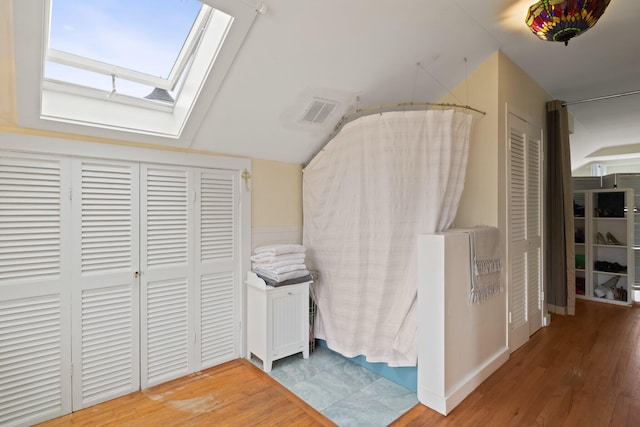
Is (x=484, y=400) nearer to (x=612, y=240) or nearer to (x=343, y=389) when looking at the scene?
(x=343, y=389)

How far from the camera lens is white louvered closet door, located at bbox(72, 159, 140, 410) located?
76.0 inches

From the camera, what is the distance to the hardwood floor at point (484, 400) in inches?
71.6

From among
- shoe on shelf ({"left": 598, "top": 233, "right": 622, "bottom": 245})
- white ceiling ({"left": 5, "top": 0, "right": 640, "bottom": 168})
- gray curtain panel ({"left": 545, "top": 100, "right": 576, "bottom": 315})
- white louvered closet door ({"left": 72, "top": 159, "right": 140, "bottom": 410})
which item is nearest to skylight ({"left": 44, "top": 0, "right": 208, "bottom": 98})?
white ceiling ({"left": 5, "top": 0, "right": 640, "bottom": 168})

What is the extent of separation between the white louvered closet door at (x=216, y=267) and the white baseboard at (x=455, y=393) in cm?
156

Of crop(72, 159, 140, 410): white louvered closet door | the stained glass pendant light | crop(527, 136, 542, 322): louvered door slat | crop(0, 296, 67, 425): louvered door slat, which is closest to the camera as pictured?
the stained glass pendant light

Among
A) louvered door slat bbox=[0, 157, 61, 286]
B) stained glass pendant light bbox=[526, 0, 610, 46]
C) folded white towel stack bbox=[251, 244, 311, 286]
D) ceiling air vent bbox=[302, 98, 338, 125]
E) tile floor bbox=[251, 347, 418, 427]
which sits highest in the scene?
stained glass pendant light bbox=[526, 0, 610, 46]

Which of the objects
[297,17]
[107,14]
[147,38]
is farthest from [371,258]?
[107,14]

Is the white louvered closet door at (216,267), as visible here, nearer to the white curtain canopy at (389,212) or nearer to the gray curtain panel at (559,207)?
the white curtain canopy at (389,212)

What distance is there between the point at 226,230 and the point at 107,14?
1.59 meters

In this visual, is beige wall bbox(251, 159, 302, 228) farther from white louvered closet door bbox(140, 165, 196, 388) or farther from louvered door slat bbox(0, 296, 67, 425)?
louvered door slat bbox(0, 296, 67, 425)

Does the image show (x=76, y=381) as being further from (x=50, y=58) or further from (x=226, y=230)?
(x=50, y=58)

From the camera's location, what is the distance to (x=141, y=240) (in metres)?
2.16

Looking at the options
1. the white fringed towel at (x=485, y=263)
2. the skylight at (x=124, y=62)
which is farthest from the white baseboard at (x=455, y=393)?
the skylight at (x=124, y=62)

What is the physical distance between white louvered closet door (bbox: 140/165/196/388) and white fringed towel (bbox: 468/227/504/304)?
6.89 ft
